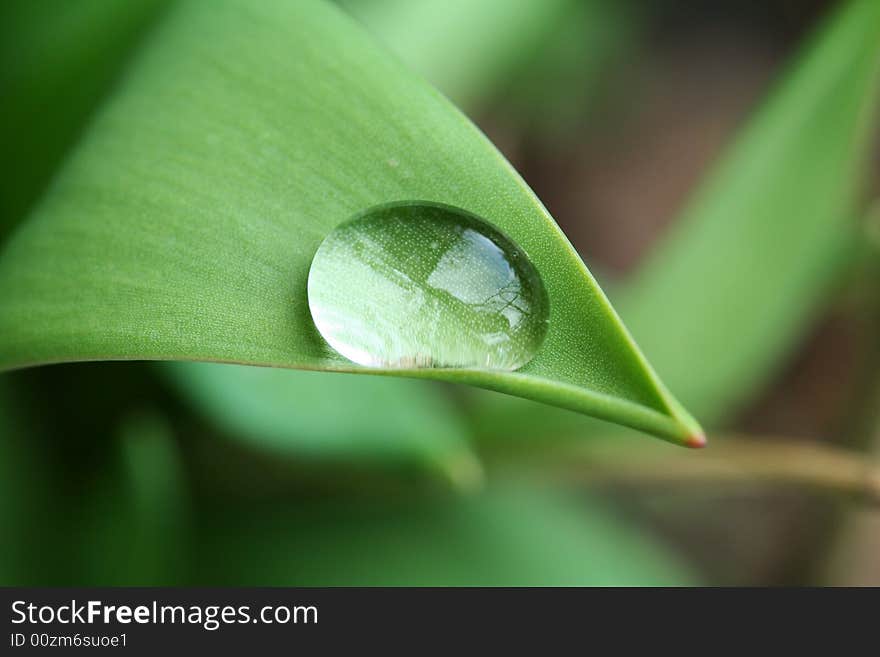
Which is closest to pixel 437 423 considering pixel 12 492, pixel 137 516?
pixel 137 516

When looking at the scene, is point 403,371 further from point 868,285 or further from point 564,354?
point 868,285

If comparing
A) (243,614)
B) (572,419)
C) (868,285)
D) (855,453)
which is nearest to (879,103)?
(868,285)

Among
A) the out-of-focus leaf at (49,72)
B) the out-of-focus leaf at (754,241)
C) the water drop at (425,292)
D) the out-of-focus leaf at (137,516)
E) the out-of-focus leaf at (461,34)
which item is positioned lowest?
the water drop at (425,292)

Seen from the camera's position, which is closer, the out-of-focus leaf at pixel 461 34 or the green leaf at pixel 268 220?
the green leaf at pixel 268 220

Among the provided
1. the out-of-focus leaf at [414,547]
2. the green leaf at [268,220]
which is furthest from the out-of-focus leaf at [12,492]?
the green leaf at [268,220]

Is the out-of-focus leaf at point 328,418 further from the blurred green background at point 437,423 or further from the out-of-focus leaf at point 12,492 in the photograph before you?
the out-of-focus leaf at point 12,492

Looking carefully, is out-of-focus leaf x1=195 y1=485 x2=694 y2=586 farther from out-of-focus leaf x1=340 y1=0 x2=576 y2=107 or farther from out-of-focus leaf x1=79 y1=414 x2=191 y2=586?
out-of-focus leaf x1=340 y1=0 x2=576 y2=107

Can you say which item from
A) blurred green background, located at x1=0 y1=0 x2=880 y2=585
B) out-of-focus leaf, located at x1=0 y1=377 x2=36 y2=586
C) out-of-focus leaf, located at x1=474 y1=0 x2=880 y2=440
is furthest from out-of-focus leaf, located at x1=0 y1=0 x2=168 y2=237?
out-of-focus leaf, located at x1=474 y1=0 x2=880 y2=440
